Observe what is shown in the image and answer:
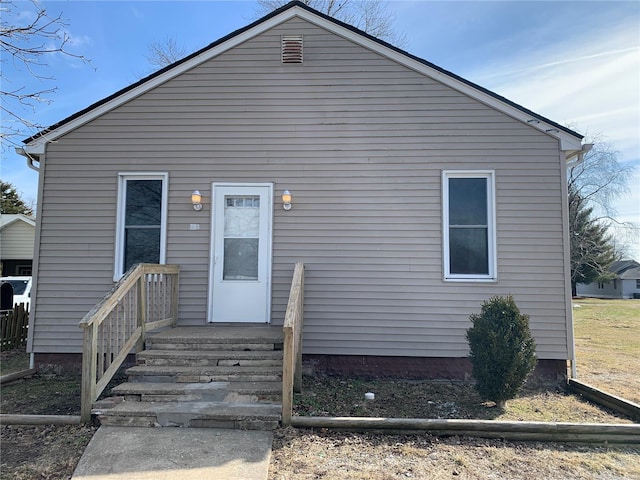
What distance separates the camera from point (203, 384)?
4.33m

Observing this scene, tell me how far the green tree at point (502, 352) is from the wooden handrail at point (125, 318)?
4121mm

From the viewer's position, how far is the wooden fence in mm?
8289

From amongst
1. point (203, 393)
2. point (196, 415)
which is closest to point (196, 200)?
point (203, 393)

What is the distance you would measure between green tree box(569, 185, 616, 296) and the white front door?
25770mm

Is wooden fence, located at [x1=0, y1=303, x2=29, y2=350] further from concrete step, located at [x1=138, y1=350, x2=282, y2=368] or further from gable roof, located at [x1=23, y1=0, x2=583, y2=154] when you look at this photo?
concrete step, located at [x1=138, y1=350, x2=282, y2=368]

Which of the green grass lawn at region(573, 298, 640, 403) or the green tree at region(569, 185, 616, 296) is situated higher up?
the green tree at region(569, 185, 616, 296)

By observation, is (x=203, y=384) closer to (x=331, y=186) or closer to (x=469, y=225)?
(x=331, y=186)

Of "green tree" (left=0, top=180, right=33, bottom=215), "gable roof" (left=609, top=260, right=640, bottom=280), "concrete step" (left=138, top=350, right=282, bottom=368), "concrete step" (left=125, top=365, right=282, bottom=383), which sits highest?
"green tree" (left=0, top=180, right=33, bottom=215)

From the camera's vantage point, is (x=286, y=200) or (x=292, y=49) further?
(x=292, y=49)

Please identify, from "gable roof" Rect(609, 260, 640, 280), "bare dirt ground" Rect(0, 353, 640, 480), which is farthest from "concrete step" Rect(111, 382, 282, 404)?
"gable roof" Rect(609, 260, 640, 280)

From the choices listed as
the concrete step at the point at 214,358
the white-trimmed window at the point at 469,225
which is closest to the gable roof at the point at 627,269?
the white-trimmed window at the point at 469,225

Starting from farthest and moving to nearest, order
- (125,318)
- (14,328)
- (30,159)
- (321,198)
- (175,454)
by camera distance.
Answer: (14,328)
(30,159)
(321,198)
(125,318)
(175,454)

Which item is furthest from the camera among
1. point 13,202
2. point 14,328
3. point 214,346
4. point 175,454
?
point 13,202

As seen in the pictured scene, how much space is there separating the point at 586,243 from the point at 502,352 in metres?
28.4
